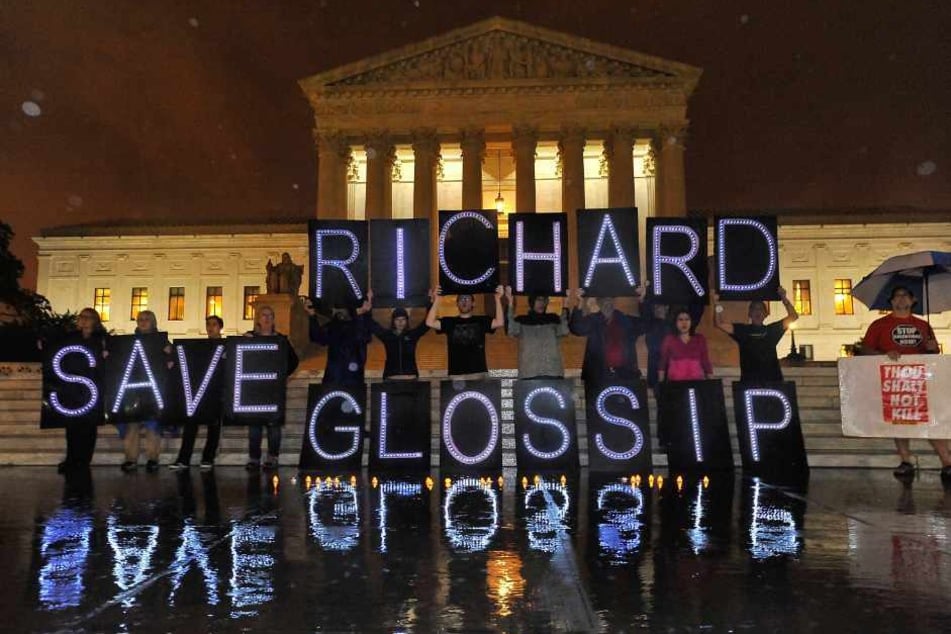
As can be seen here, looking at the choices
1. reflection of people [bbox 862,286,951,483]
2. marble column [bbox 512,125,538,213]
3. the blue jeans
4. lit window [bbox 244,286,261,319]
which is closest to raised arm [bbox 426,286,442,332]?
the blue jeans

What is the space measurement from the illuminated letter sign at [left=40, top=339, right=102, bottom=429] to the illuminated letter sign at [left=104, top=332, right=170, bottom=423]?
0.23 meters

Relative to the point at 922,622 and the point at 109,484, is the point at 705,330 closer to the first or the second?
the point at 109,484

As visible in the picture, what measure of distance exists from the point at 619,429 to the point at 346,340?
375 cm

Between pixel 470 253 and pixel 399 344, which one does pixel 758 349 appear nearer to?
pixel 470 253

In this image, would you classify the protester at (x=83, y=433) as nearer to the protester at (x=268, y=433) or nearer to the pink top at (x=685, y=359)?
the protester at (x=268, y=433)

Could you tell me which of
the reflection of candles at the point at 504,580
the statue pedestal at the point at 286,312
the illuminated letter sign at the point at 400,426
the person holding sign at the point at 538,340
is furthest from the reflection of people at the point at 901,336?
the statue pedestal at the point at 286,312

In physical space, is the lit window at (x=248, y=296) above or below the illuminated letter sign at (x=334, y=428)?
above

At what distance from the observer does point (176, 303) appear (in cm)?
6500

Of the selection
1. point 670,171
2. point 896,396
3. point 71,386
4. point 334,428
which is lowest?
point 334,428

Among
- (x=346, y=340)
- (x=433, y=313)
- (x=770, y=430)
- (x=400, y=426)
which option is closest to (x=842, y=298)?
(x=770, y=430)

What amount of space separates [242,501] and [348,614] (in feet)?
13.3

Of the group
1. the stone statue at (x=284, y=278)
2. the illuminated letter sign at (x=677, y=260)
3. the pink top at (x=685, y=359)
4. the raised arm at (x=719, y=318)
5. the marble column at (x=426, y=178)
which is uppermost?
the marble column at (x=426, y=178)

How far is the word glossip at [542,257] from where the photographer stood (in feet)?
33.9

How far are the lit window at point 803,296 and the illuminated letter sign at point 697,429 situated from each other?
56.2 meters
